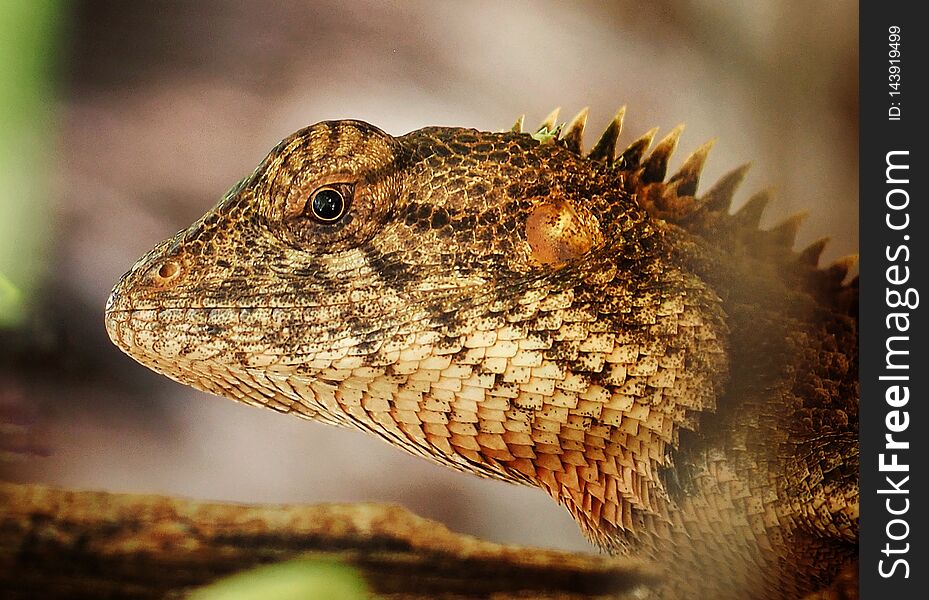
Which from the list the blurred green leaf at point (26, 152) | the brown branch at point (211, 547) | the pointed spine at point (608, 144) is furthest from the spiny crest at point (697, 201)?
the blurred green leaf at point (26, 152)

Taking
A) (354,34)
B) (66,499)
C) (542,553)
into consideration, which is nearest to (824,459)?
(542,553)

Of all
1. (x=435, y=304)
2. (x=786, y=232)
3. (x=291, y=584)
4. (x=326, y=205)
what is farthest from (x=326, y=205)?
(x=786, y=232)

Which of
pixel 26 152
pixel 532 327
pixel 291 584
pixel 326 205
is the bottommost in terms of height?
pixel 291 584

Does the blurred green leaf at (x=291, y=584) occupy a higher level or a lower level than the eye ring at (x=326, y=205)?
lower

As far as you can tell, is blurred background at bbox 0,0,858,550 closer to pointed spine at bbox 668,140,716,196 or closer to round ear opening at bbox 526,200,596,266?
pointed spine at bbox 668,140,716,196

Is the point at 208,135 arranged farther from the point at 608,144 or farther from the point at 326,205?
the point at 608,144

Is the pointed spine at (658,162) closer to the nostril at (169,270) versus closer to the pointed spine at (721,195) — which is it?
the pointed spine at (721,195)

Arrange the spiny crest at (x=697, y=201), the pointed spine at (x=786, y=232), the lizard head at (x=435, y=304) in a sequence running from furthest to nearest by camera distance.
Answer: the pointed spine at (x=786, y=232) → the spiny crest at (x=697, y=201) → the lizard head at (x=435, y=304)
